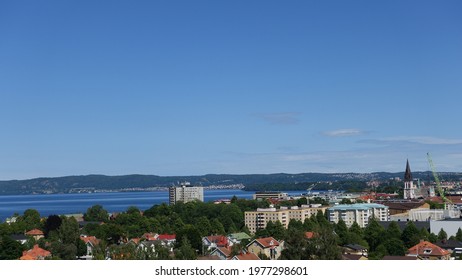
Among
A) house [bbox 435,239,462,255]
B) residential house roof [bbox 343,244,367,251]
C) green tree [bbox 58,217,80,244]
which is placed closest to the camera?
residential house roof [bbox 343,244,367,251]

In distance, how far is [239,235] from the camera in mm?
12055

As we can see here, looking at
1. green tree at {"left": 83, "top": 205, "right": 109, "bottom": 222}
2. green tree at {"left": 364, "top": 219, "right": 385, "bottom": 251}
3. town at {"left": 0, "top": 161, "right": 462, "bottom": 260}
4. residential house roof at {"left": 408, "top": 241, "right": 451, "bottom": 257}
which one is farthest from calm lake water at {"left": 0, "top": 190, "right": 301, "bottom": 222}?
residential house roof at {"left": 408, "top": 241, "right": 451, "bottom": 257}

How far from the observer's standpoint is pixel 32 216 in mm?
15664

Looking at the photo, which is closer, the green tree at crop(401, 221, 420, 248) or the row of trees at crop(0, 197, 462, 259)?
the row of trees at crop(0, 197, 462, 259)

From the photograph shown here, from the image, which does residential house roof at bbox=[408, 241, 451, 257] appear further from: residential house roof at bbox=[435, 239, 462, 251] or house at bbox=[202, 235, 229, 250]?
house at bbox=[202, 235, 229, 250]

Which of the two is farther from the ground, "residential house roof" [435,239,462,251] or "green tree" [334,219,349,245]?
"green tree" [334,219,349,245]

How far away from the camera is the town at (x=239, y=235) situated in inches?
207

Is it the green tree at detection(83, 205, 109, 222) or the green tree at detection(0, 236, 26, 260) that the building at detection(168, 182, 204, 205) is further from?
the green tree at detection(0, 236, 26, 260)

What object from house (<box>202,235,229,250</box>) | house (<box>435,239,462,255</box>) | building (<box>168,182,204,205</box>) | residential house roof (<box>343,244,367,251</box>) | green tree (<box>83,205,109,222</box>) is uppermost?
building (<box>168,182,204,205</box>)

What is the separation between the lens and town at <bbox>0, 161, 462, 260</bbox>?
17.2 ft

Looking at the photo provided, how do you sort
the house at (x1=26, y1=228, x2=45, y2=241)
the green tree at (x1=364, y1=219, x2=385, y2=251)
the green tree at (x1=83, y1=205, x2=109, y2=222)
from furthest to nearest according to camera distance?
the green tree at (x1=83, y1=205, x2=109, y2=222) → the house at (x1=26, y1=228, x2=45, y2=241) → the green tree at (x1=364, y1=219, x2=385, y2=251)

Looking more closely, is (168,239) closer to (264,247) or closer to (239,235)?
(239,235)

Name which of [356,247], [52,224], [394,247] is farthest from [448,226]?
[52,224]
